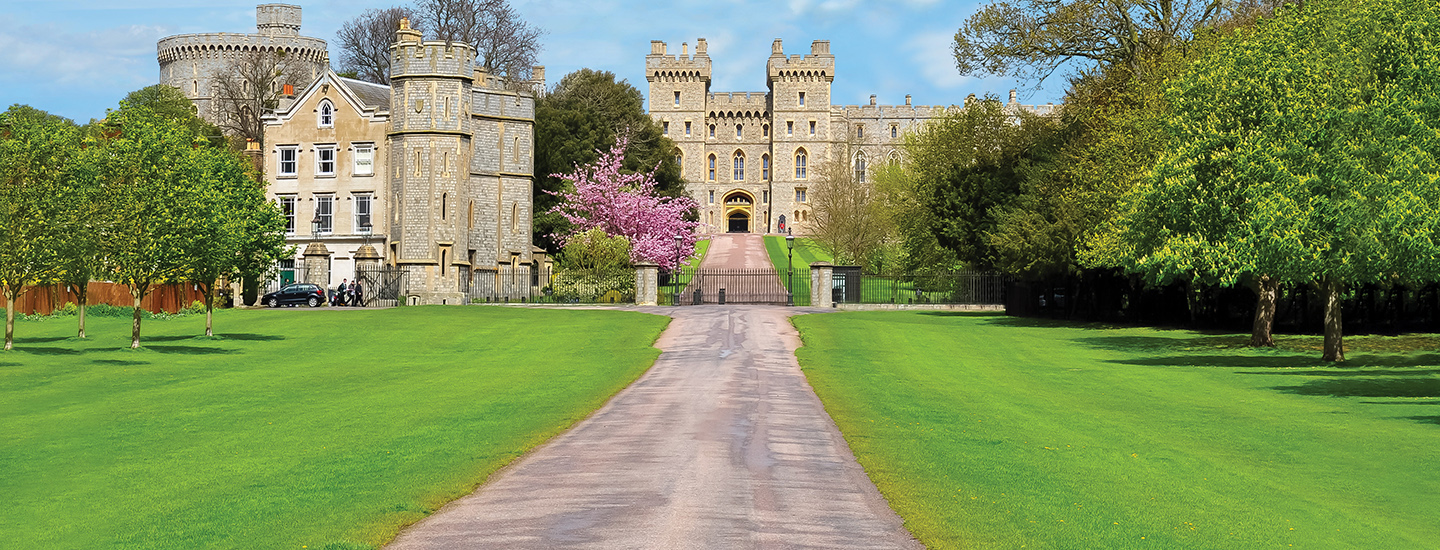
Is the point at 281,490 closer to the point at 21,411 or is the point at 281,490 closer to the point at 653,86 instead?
the point at 21,411

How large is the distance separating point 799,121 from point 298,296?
87298 millimetres

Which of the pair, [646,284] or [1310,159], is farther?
[646,284]

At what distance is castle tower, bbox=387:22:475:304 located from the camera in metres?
59.8

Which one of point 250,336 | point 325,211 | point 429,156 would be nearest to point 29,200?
point 250,336

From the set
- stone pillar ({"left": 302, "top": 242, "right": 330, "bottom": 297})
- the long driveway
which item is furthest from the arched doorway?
the long driveway

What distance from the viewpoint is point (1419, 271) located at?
83.8ft

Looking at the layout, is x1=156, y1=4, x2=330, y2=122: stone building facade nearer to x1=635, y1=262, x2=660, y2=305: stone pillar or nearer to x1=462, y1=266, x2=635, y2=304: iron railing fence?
x1=462, y1=266, x2=635, y2=304: iron railing fence

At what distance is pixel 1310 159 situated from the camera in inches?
1109

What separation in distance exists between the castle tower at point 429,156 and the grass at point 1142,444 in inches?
1232

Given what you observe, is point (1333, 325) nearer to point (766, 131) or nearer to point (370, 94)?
point (370, 94)

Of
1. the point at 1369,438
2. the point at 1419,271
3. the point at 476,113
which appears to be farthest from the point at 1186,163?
the point at 476,113

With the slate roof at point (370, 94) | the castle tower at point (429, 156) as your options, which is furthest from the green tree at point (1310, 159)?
the slate roof at point (370, 94)

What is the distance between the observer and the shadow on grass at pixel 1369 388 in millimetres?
23516

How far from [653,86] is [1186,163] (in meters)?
113
